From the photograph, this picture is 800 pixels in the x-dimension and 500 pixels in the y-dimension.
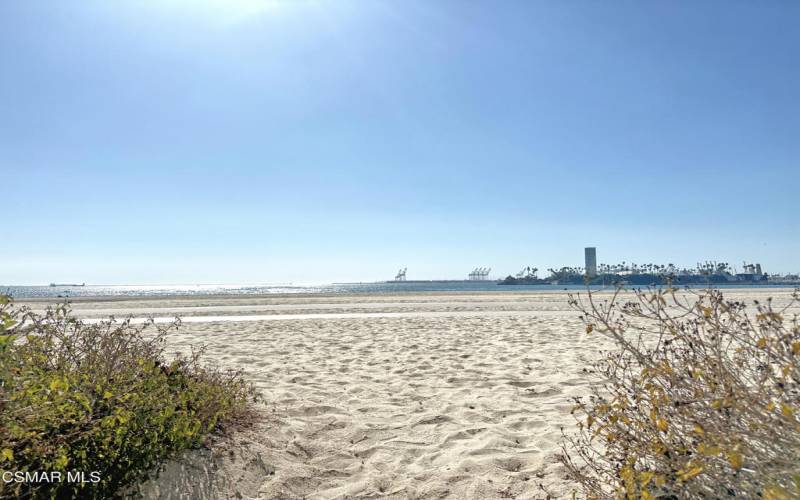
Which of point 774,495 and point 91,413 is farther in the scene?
point 91,413

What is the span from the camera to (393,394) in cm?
613

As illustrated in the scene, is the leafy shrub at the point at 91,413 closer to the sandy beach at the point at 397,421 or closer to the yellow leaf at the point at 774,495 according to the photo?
the sandy beach at the point at 397,421

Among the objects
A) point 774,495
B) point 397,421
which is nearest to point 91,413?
point 397,421

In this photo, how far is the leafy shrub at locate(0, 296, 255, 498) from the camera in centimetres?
253

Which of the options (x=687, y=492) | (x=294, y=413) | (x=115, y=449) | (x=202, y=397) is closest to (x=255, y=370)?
(x=294, y=413)

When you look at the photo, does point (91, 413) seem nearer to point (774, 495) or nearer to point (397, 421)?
point (397, 421)

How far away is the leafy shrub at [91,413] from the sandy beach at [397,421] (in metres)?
0.31

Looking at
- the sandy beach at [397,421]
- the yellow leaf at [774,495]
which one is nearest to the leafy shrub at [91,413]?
the sandy beach at [397,421]

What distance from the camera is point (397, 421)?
507 cm

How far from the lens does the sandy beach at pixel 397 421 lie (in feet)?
12.0

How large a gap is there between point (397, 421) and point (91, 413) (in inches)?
124

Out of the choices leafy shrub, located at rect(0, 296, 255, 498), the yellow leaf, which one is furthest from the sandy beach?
the yellow leaf

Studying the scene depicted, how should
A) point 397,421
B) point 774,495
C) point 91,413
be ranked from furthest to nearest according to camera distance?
1. point 397,421
2. point 91,413
3. point 774,495

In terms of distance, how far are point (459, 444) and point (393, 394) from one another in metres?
1.83
